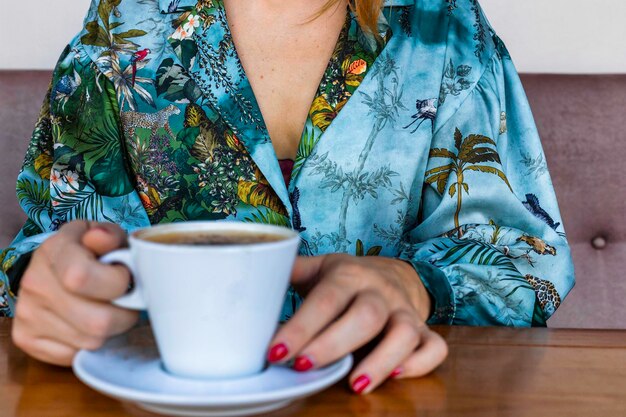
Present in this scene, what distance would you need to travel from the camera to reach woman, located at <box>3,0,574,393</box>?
1.04 m

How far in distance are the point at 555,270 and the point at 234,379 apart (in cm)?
53

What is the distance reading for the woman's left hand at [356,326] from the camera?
54 centimetres

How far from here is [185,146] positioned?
1064 millimetres

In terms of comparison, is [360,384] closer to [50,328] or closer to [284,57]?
[50,328]

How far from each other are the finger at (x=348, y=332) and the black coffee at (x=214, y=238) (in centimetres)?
7

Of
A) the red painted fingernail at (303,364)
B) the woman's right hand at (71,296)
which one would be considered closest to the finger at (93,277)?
the woman's right hand at (71,296)

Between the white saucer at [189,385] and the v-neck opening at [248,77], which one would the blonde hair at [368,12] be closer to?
the v-neck opening at [248,77]

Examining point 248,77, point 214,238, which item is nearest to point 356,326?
point 214,238

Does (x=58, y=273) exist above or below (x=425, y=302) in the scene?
above

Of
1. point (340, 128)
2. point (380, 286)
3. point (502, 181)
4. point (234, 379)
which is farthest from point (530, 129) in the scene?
point (234, 379)

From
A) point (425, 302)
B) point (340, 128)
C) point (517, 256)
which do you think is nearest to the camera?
point (425, 302)

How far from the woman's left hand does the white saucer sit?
0.05 feet

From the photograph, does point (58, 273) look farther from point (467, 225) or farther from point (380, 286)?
point (467, 225)

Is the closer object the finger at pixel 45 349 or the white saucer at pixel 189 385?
the white saucer at pixel 189 385
